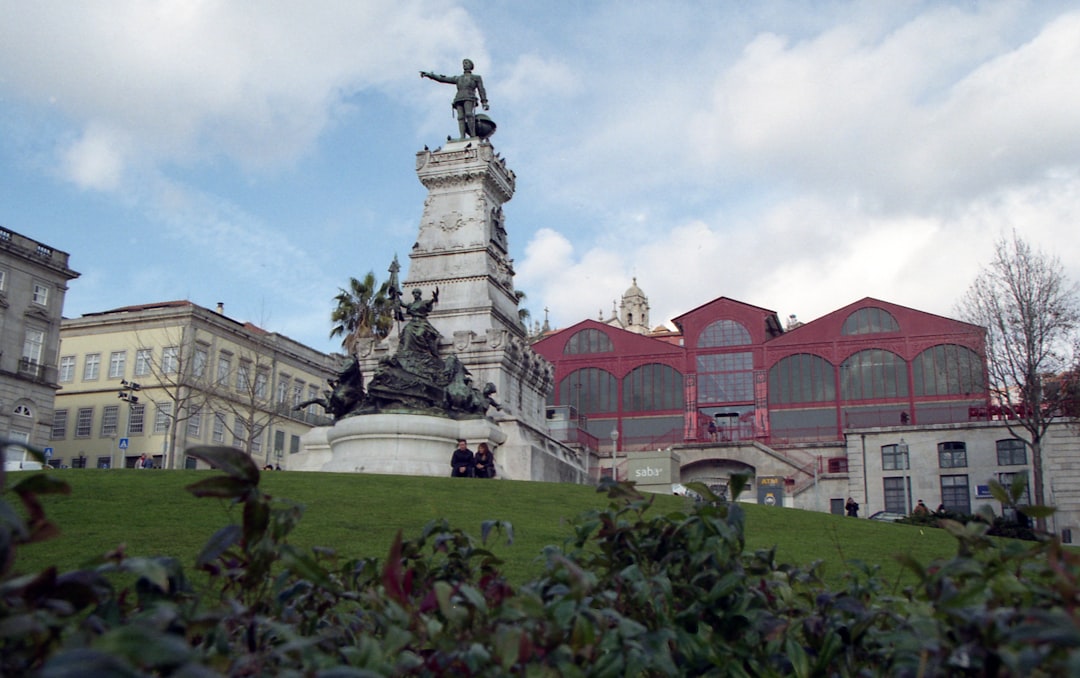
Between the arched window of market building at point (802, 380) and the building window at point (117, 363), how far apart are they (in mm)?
42228

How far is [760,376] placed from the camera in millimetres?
62281

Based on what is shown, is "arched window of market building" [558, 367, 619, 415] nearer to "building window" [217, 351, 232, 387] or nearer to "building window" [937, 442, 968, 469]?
"building window" [937, 442, 968, 469]

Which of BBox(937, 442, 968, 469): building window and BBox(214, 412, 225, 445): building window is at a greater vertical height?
BBox(214, 412, 225, 445): building window

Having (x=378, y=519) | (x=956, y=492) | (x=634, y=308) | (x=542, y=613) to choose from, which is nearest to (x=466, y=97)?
(x=378, y=519)

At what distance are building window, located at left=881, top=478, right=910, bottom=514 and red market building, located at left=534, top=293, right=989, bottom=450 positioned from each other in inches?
249

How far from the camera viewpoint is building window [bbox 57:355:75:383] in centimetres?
6794

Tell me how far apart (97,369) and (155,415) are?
6327 mm

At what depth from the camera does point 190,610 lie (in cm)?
335

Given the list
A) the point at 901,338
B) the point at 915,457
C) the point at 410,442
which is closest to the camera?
the point at 410,442

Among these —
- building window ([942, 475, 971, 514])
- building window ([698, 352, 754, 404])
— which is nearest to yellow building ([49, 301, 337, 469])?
building window ([698, 352, 754, 404])

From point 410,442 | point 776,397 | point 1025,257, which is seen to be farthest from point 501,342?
point 776,397

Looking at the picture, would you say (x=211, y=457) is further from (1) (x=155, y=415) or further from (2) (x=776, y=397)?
(1) (x=155, y=415)

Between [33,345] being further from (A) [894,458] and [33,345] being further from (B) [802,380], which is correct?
(A) [894,458]

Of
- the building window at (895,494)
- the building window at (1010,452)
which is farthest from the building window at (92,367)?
the building window at (1010,452)
